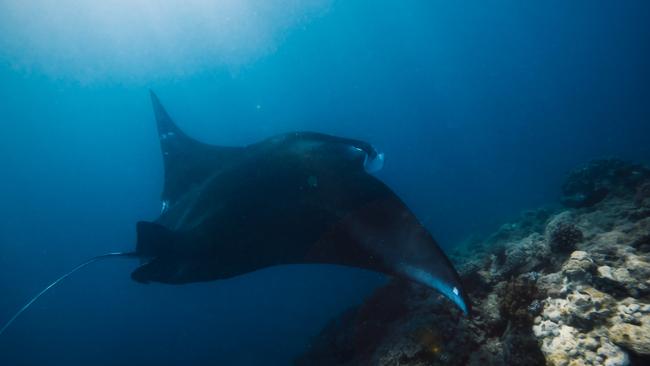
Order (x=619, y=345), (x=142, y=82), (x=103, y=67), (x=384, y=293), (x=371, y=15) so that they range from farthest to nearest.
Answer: (x=371, y=15), (x=142, y=82), (x=103, y=67), (x=384, y=293), (x=619, y=345)

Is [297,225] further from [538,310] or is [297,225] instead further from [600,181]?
[600,181]

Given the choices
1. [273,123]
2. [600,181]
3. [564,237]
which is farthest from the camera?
[273,123]

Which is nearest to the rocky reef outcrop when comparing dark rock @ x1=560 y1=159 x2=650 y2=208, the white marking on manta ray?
the white marking on manta ray

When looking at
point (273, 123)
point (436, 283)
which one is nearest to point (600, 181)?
point (436, 283)

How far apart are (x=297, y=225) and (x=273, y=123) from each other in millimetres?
99012

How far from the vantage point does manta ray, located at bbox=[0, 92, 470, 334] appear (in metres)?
2.47

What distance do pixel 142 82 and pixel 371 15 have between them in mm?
55248

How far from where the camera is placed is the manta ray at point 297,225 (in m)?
2.47

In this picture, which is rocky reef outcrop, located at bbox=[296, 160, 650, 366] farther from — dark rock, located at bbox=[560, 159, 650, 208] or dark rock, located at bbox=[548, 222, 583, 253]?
dark rock, located at bbox=[560, 159, 650, 208]

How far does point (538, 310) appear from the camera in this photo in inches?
115

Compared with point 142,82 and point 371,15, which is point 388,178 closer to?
point 371,15

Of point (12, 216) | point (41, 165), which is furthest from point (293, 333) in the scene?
point (41, 165)

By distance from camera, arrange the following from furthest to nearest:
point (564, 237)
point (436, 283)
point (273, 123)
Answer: point (273, 123) < point (564, 237) < point (436, 283)

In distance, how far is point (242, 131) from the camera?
92.0 m
